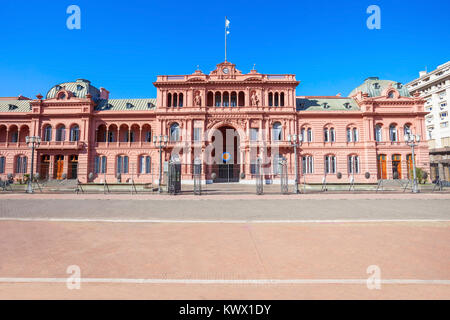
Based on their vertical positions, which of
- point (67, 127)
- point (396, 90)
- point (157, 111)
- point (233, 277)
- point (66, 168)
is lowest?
point (233, 277)

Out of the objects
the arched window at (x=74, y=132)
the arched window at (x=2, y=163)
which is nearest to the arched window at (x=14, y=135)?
the arched window at (x=2, y=163)

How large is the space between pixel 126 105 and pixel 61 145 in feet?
37.1

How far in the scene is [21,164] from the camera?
3569 cm

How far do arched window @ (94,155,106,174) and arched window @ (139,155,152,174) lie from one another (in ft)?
18.3

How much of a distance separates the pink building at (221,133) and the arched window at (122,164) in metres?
0.15

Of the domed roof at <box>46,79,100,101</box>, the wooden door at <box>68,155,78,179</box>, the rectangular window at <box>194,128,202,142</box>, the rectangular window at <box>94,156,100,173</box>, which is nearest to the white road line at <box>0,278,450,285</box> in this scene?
the rectangular window at <box>194,128,202,142</box>

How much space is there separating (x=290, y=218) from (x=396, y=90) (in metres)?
37.4

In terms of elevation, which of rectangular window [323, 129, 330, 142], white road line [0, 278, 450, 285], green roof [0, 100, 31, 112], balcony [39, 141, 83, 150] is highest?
green roof [0, 100, 31, 112]

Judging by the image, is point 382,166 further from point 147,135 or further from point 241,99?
point 147,135

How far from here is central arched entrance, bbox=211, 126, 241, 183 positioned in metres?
35.9

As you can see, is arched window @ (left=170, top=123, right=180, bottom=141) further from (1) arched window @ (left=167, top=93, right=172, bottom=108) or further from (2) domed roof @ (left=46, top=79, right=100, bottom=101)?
(2) domed roof @ (left=46, top=79, right=100, bottom=101)
